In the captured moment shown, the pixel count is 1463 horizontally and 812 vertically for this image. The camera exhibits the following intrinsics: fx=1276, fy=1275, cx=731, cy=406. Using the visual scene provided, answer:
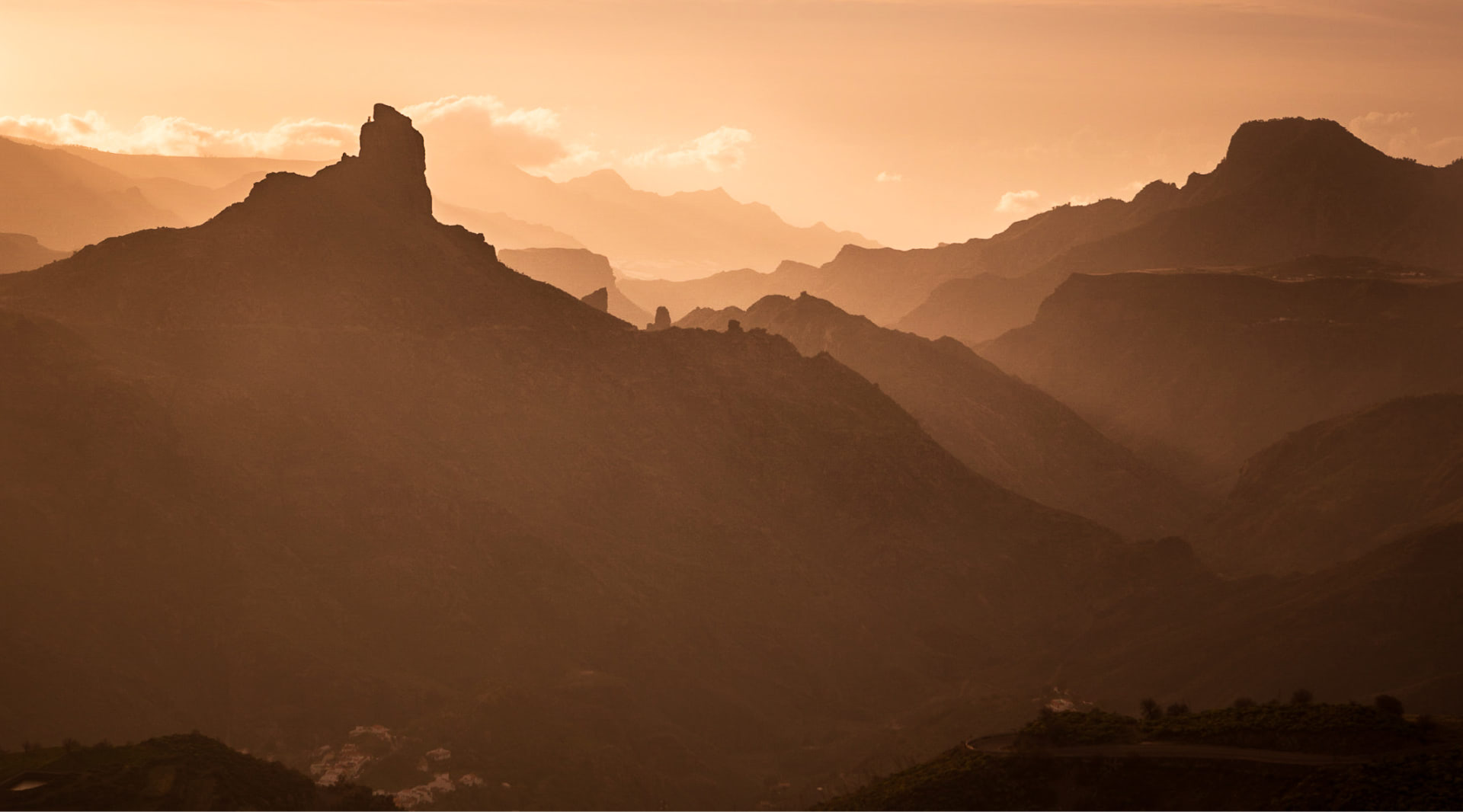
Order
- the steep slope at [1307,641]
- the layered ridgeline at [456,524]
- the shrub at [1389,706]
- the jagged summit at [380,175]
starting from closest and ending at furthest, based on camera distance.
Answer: the shrub at [1389,706] → the layered ridgeline at [456,524] → the steep slope at [1307,641] → the jagged summit at [380,175]

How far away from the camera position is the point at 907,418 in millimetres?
199125

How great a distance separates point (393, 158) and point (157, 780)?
117 meters

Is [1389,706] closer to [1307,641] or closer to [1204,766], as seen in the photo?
[1204,766]

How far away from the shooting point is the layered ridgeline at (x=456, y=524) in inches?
4963

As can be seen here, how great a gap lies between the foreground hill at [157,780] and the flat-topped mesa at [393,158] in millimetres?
106121

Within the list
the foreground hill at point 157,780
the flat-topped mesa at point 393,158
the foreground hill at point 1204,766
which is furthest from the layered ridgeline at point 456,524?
the foreground hill at point 1204,766

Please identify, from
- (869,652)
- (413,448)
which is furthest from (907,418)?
(413,448)

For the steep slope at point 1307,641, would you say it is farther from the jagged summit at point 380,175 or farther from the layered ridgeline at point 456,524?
the jagged summit at point 380,175

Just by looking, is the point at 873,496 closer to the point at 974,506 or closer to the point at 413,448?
the point at 974,506

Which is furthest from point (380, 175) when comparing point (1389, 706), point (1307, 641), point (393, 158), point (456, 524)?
point (1389, 706)

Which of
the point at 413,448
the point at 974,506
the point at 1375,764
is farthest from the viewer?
the point at 974,506

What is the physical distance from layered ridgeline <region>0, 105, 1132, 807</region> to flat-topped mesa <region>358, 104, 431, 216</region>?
473 millimetres

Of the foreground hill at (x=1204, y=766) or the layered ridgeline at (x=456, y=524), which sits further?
the layered ridgeline at (x=456, y=524)

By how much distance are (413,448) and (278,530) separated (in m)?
20.3
